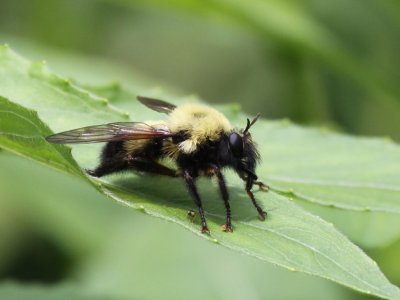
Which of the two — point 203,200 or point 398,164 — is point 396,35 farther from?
point 203,200

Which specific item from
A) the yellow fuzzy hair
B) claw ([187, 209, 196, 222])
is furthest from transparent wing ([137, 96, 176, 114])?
claw ([187, 209, 196, 222])

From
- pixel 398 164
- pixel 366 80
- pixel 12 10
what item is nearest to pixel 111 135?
pixel 398 164

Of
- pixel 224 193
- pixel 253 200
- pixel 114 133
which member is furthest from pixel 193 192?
pixel 114 133

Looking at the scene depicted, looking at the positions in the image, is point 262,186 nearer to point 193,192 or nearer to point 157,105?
point 193,192

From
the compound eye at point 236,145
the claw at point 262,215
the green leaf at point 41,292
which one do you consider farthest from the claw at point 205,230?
the green leaf at point 41,292

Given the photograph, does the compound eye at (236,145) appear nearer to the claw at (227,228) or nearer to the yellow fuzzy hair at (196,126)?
the yellow fuzzy hair at (196,126)
